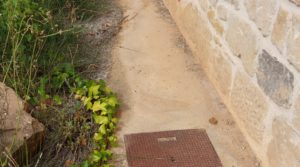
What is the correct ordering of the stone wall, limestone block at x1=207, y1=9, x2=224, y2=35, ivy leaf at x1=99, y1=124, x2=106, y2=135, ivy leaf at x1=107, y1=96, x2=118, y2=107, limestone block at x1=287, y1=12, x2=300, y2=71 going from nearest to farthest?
1. limestone block at x1=287, y1=12, x2=300, y2=71
2. the stone wall
3. ivy leaf at x1=99, y1=124, x2=106, y2=135
4. ivy leaf at x1=107, y1=96, x2=118, y2=107
5. limestone block at x1=207, y1=9, x2=224, y2=35

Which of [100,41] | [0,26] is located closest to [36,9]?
[0,26]

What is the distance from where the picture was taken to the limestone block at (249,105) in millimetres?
2572

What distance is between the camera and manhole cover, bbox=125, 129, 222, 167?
2766 mm

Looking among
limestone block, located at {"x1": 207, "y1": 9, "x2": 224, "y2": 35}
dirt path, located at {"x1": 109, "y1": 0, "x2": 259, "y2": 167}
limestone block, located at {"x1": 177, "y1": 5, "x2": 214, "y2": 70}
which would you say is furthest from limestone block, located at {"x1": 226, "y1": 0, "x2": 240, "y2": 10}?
dirt path, located at {"x1": 109, "y1": 0, "x2": 259, "y2": 167}

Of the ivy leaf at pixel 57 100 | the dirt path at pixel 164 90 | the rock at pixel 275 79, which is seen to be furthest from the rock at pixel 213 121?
the ivy leaf at pixel 57 100

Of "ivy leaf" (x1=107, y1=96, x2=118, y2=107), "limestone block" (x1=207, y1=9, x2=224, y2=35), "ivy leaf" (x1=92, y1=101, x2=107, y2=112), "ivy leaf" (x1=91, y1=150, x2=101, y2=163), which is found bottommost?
"ivy leaf" (x1=91, y1=150, x2=101, y2=163)

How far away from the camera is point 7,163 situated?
95.6 inches

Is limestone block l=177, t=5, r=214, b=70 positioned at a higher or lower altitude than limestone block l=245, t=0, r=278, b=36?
lower

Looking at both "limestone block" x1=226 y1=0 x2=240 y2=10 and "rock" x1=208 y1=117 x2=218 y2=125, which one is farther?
"rock" x1=208 y1=117 x2=218 y2=125

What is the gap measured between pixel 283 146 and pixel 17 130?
1668 mm

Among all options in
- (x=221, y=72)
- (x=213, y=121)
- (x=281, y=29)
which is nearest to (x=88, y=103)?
(x=213, y=121)

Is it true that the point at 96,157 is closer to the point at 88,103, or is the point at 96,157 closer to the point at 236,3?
the point at 88,103

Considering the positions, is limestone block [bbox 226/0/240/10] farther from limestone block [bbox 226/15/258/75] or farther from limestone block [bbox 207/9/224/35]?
limestone block [bbox 207/9/224/35]

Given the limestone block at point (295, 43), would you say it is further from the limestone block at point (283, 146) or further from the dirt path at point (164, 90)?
the dirt path at point (164, 90)
